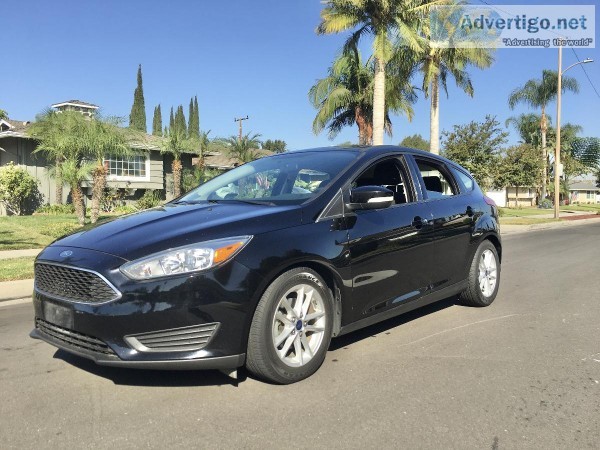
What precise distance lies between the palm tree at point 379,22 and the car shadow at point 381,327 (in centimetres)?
1146

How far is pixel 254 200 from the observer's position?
13.4 ft

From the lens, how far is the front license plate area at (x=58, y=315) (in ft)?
10.7

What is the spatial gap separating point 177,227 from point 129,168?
65.9ft

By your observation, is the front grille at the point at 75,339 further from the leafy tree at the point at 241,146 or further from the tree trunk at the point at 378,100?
the leafy tree at the point at 241,146

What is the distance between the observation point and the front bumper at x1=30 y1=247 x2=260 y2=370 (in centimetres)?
304

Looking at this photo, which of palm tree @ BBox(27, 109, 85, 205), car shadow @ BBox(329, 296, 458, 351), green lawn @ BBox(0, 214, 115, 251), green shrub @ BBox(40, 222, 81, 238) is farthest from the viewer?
palm tree @ BBox(27, 109, 85, 205)

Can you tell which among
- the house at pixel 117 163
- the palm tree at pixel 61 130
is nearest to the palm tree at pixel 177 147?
the house at pixel 117 163

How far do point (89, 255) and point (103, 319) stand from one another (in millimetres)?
450

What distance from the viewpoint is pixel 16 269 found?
8328 mm

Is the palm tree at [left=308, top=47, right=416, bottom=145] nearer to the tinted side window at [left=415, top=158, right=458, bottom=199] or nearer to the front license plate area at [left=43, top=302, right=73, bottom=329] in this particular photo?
the tinted side window at [left=415, top=158, right=458, bottom=199]

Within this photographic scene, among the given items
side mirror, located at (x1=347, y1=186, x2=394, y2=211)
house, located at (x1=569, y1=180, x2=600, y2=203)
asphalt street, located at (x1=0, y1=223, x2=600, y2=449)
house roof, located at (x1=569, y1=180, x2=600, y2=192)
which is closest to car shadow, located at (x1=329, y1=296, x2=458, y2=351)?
asphalt street, located at (x1=0, y1=223, x2=600, y2=449)

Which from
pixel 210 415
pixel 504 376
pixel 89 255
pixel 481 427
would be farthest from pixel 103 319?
pixel 504 376

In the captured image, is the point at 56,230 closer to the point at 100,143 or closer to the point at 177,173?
the point at 100,143

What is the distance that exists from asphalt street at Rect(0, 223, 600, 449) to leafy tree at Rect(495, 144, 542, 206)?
35.6 meters
